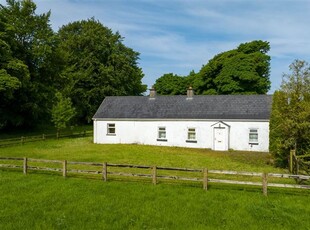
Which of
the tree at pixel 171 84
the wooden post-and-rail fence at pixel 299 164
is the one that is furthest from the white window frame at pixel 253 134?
the tree at pixel 171 84

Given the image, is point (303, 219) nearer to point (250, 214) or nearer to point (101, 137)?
point (250, 214)

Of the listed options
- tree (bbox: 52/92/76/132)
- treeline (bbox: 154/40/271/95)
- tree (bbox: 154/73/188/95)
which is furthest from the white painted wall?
tree (bbox: 154/73/188/95)

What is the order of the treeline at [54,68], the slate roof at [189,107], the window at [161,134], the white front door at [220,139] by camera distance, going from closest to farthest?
the white front door at [220,139] → the slate roof at [189,107] → the window at [161,134] → the treeline at [54,68]

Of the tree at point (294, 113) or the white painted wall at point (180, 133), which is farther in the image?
the white painted wall at point (180, 133)

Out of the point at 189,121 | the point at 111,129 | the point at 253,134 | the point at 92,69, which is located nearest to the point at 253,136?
the point at 253,134

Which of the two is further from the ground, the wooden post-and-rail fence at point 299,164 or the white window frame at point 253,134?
the white window frame at point 253,134

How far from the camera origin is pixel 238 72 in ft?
169

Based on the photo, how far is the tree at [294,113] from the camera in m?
19.2

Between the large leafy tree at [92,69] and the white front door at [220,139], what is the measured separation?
2870 cm

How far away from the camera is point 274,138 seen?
21562mm

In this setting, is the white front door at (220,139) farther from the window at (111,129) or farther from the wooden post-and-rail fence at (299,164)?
the window at (111,129)

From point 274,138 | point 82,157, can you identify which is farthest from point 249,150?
point 82,157

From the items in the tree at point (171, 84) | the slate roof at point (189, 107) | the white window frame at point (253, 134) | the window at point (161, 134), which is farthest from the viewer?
the tree at point (171, 84)

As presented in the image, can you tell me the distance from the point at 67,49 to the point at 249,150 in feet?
133
